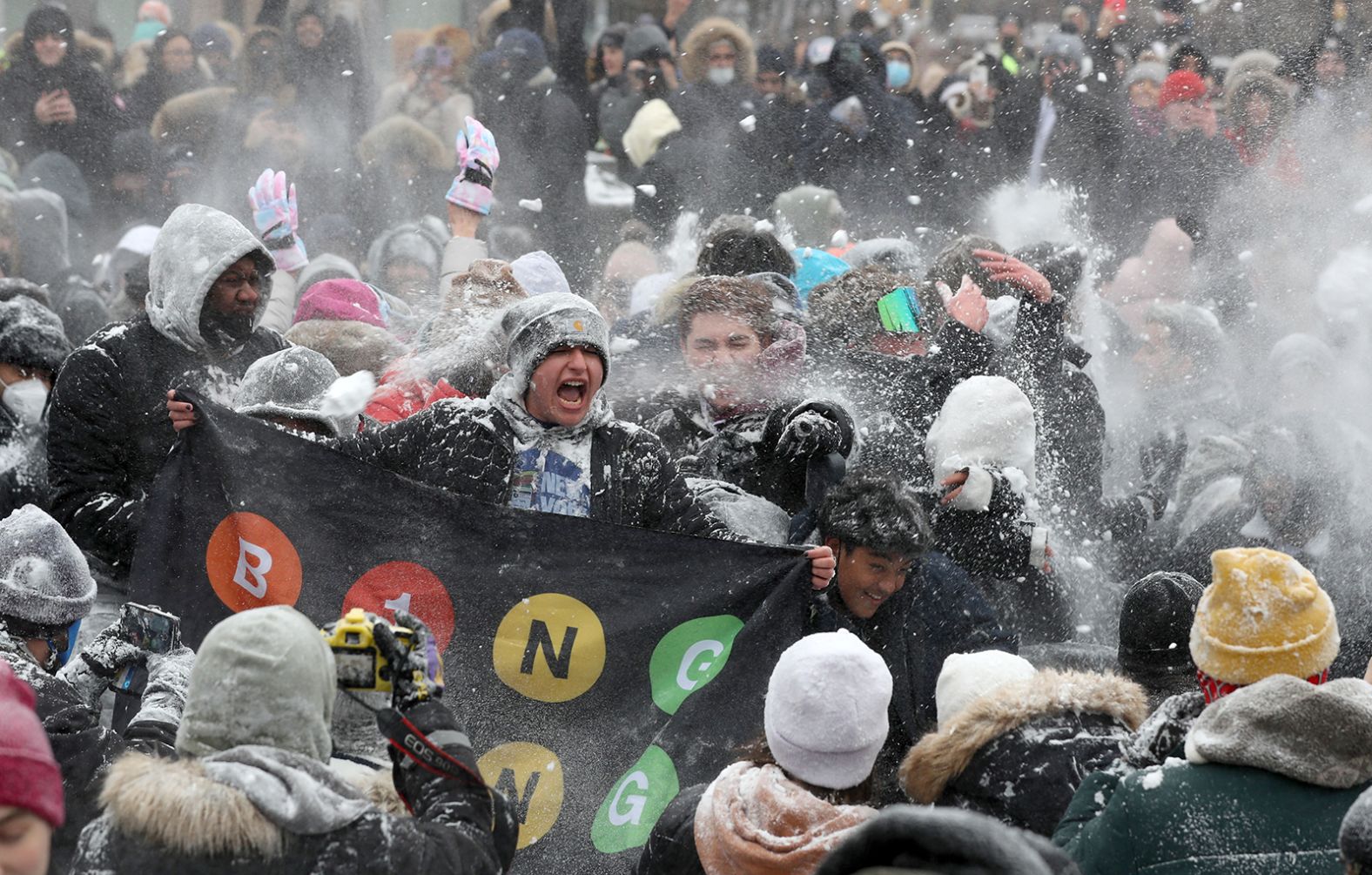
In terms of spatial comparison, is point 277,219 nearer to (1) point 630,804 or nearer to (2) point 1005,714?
(1) point 630,804

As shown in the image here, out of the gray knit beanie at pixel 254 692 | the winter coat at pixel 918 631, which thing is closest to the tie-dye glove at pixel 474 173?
the winter coat at pixel 918 631

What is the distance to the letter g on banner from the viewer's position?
422 centimetres

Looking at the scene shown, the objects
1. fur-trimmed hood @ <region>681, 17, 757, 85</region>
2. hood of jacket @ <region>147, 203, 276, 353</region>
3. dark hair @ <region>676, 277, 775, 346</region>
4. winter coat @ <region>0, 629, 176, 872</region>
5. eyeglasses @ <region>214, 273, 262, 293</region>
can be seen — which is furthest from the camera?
fur-trimmed hood @ <region>681, 17, 757, 85</region>

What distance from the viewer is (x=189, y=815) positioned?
8.55ft

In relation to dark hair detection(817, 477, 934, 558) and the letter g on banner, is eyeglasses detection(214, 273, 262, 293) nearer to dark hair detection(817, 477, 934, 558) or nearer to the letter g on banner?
the letter g on banner

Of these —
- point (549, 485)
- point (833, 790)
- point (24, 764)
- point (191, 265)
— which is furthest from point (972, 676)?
point (191, 265)

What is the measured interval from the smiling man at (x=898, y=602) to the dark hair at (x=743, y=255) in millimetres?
1961

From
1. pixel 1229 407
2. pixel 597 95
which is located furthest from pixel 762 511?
pixel 597 95

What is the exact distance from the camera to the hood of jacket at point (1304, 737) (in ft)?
9.36

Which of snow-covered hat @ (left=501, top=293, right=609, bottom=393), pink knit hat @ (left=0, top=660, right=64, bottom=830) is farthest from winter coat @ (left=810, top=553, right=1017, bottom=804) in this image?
pink knit hat @ (left=0, top=660, right=64, bottom=830)

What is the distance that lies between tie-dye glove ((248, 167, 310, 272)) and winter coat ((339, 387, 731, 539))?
134 inches

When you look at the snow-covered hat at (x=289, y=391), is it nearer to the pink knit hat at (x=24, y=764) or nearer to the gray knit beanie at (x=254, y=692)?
the gray knit beanie at (x=254, y=692)

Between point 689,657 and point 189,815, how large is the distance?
5.63ft

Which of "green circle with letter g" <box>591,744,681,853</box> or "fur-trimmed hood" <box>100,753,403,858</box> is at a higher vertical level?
"fur-trimmed hood" <box>100,753,403,858</box>
